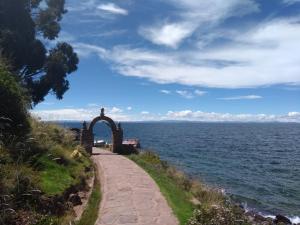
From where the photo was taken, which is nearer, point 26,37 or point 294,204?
point 294,204

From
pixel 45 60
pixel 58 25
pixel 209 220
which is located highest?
pixel 58 25

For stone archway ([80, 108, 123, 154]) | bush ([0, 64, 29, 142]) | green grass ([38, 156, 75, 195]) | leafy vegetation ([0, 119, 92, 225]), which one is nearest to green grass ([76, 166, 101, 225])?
leafy vegetation ([0, 119, 92, 225])

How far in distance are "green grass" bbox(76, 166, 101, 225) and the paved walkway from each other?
18 centimetres

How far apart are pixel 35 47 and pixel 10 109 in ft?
77.2

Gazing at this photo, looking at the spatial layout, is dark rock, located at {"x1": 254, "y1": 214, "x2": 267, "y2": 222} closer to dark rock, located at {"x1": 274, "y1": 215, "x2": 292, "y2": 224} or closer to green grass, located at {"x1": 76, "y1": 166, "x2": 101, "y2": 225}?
dark rock, located at {"x1": 274, "y1": 215, "x2": 292, "y2": 224}

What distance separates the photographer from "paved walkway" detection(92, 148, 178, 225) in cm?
1324

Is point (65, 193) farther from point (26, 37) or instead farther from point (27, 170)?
point (26, 37)

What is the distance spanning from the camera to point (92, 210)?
14258 mm

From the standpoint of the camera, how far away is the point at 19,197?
11977 millimetres

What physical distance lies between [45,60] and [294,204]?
83.8 feet

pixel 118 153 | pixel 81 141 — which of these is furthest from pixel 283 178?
pixel 81 141

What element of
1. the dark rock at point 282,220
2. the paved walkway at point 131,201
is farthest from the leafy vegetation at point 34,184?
the dark rock at point 282,220

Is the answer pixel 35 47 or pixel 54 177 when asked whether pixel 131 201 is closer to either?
pixel 54 177

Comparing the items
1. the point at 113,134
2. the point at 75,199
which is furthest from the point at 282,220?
the point at 113,134
